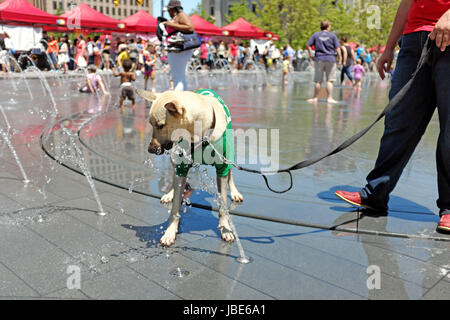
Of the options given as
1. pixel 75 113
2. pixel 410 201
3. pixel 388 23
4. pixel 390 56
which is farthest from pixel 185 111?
pixel 388 23

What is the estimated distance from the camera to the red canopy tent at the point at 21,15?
20922 mm

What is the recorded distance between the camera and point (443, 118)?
11.4 ft

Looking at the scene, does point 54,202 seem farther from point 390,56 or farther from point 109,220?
point 390,56

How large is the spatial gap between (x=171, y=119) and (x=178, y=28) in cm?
455

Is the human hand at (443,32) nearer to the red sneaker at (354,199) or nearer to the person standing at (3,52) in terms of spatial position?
the red sneaker at (354,199)

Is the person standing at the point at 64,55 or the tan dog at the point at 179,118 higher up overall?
the person standing at the point at 64,55

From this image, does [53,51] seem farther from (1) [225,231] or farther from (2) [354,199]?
(1) [225,231]

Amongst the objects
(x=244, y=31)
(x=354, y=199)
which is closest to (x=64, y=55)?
(x=244, y=31)

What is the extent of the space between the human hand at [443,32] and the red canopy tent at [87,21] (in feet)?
79.3

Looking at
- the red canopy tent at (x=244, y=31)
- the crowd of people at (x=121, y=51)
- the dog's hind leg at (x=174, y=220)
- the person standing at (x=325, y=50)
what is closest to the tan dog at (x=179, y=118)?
the dog's hind leg at (x=174, y=220)

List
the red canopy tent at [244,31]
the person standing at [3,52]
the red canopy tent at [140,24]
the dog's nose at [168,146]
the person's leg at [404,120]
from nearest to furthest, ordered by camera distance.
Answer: the dog's nose at [168,146]
the person's leg at [404,120]
the person standing at [3,52]
the red canopy tent at [140,24]
the red canopy tent at [244,31]

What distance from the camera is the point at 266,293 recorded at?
2.48 m
